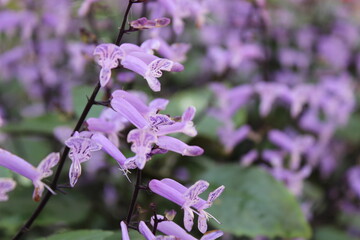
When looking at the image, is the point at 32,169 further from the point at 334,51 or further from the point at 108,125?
the point at 334,51

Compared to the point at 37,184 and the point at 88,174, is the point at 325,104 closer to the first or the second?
the point at 88,174

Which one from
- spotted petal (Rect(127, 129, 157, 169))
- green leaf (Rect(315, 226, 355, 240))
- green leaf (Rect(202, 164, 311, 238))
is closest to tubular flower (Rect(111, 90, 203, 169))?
spotted petal (Rect(127, 129, 157, 169))

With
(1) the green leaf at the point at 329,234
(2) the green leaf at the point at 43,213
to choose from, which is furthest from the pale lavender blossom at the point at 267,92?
(2) the green leaf at the point at 43,213

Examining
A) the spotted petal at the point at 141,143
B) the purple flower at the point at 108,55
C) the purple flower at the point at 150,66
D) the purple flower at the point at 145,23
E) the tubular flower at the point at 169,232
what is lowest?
the tubular flower at the point at 169,232

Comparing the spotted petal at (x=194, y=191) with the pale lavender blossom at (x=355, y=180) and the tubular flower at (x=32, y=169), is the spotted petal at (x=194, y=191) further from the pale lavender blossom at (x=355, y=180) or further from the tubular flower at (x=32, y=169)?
the pale lavender blossom at (x=355, y=180)

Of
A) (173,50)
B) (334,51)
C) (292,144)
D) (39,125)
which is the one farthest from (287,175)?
(334,51)

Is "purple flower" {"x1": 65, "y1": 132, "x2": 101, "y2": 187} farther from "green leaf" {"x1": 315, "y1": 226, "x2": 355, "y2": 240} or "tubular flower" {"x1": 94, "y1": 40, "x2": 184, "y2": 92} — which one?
"green leaf" {"x1": 315, "y1": 226, "x2": 355, "y2": 240}
